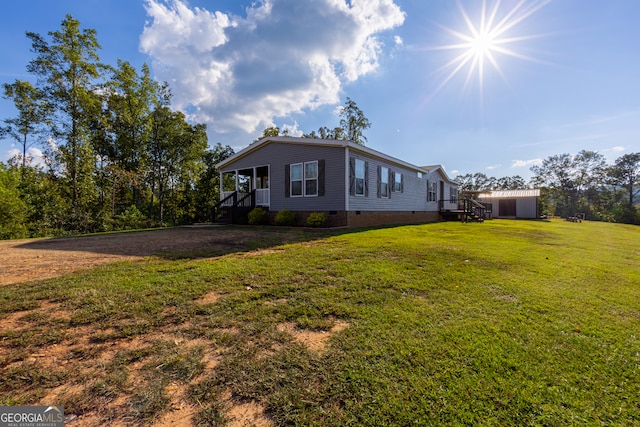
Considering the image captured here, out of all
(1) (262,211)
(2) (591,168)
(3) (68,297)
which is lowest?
(3) (68,297)

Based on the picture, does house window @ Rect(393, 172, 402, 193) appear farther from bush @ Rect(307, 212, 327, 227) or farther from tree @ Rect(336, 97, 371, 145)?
tree @ Rect(336, 97, 371, 145)

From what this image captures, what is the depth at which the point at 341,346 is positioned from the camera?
2.12 metres

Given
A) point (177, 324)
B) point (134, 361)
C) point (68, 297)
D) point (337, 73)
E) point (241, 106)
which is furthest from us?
point (241, 106)

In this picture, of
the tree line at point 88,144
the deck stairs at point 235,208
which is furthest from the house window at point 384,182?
the tree line at point 88,144

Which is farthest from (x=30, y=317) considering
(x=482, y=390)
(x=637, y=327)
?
(x=637, y=327)

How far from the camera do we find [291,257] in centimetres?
526

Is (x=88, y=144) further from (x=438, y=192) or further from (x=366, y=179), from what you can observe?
(x=438, y=192)

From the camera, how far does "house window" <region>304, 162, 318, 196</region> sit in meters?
11.5

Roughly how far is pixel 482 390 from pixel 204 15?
13.8 meters

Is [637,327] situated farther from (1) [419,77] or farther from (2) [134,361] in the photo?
(1) [419,77]

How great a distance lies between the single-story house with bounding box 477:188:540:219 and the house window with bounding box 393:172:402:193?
1884 cm

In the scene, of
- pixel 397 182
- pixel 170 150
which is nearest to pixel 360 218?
pixel 397 182

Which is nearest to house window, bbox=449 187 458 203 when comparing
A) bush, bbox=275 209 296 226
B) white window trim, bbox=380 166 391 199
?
white window trim, bbox=380 166 391 199

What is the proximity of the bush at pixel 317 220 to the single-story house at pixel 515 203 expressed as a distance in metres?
25.0
